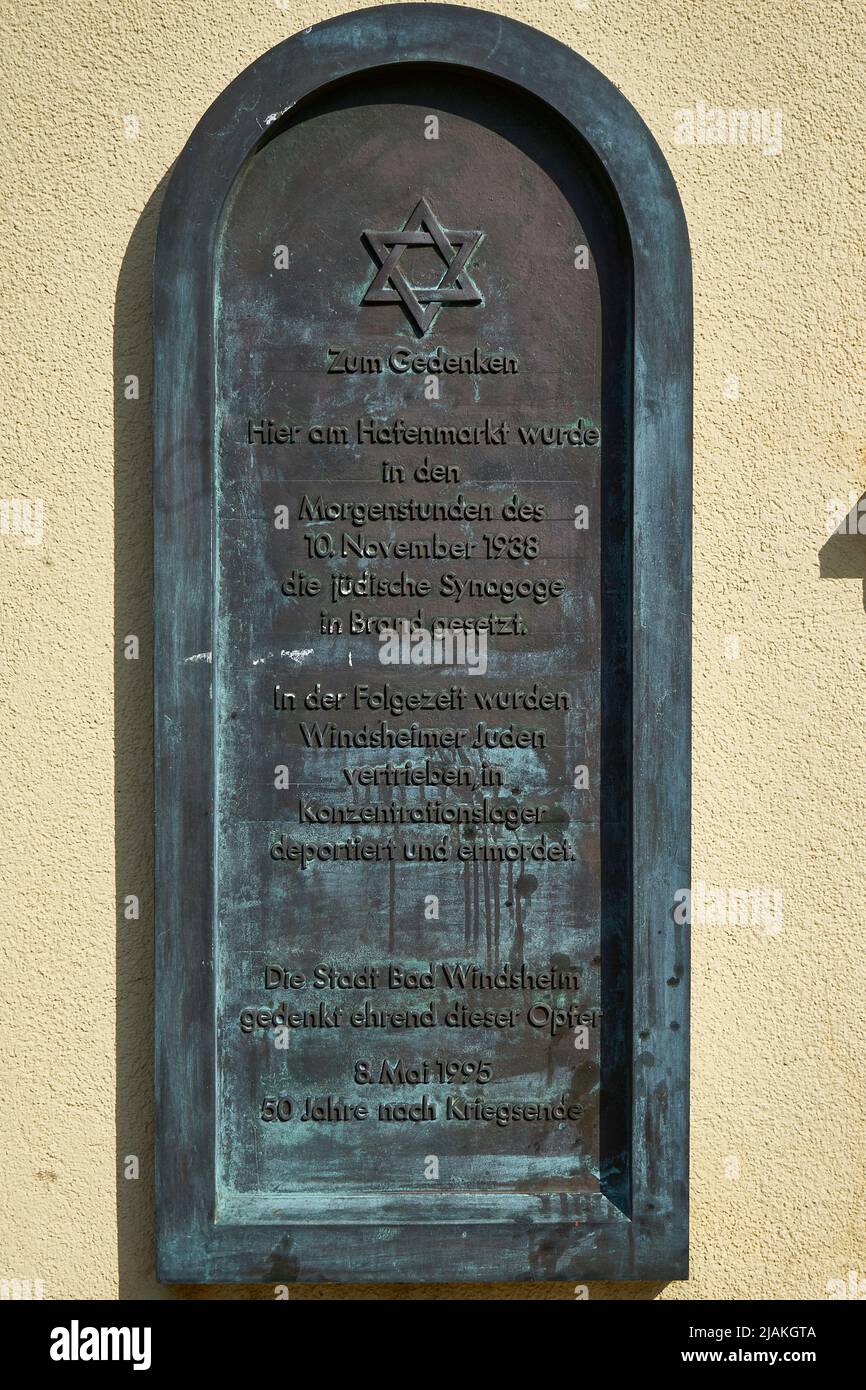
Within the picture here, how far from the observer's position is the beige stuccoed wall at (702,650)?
10.5 ft

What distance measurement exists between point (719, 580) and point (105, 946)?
206cm

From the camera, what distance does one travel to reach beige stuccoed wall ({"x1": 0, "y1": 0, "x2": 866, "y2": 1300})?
10.5 feet

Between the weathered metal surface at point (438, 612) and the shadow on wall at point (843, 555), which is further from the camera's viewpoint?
the shadow on wall at point (843, 555)

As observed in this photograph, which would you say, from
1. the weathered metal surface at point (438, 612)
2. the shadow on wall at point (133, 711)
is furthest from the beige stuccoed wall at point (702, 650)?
the weathered metal surface at point (438, 612)

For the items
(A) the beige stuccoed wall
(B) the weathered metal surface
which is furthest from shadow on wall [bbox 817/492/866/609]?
(B) the weathered metal surface

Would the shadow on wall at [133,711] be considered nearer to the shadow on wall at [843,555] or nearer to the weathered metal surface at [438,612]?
the shadow on wall at [843,555]

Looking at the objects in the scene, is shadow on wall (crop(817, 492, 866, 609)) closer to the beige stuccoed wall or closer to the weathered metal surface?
the beige stuccoed wall

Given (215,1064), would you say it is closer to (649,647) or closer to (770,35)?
(649,647)

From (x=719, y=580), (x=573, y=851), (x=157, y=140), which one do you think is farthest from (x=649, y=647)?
(x=157, y=140)

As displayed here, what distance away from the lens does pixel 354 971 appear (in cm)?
314

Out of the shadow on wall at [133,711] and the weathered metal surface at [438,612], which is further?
the shadow on wall at [133,711]

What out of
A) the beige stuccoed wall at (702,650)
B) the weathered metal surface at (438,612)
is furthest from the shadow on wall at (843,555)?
the weathered metal surface at (438,612)

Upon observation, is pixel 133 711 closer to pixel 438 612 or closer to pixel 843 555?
pixel 438 612

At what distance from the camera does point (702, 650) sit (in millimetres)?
3217
